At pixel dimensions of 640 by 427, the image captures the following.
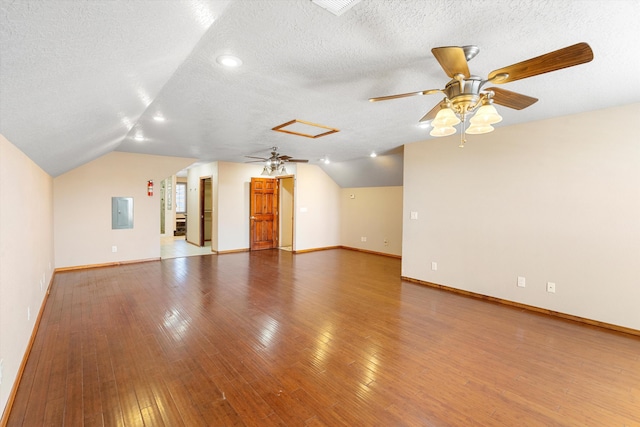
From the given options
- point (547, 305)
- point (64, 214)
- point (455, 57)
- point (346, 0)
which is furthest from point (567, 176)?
point (64, 214)

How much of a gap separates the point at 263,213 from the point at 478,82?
23.1 ft

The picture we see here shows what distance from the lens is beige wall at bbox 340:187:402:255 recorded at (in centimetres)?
746

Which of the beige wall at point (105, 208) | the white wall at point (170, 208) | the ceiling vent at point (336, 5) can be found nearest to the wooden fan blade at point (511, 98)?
the ceiling vent at point (336, 5)

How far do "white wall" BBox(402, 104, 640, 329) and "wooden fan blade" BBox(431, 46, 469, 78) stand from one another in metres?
2.75

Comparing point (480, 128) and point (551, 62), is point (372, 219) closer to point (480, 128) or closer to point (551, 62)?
point (480, 128)

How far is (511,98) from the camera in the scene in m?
2.16

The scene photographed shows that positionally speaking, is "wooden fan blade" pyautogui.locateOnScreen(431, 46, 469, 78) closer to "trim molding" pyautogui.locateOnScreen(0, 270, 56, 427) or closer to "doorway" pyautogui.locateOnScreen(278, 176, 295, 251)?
"trim molding" pyautogui.locateOnScreen(0, 270, 56, 427)

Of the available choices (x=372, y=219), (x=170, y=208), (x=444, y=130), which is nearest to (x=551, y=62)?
(x=444, y=130)

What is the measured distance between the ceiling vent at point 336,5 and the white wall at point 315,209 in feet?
20.7

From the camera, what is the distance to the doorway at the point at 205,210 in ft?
27.6

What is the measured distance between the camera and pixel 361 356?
2.65m

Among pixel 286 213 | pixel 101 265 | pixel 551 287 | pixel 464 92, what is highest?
pixel 464 92

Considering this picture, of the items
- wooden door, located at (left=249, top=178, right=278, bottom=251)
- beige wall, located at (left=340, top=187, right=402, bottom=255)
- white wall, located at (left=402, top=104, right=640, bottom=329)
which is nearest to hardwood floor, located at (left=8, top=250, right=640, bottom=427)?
white wall, located at (left=402, top=104, right=640, bottom=329)

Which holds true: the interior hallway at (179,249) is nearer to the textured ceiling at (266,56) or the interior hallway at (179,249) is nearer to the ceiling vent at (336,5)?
the textured ceiling at (266,56)
